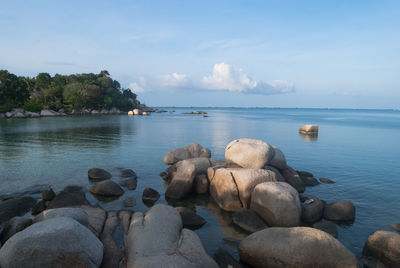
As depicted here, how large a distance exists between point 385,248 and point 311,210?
2.88 metres

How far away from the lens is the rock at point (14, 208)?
9855mm

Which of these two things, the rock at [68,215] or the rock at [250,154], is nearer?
the rock at [68,215]

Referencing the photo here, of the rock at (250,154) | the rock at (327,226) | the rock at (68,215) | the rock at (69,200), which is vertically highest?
the rock at (250,154)

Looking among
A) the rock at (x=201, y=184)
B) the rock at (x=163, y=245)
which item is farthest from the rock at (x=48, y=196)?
the rock at (x=201, y=184)

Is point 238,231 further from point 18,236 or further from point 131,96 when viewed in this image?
point 131,96

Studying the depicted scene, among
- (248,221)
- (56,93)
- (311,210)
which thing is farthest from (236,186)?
(56,93)

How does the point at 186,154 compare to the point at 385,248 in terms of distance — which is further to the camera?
the point at 186,154

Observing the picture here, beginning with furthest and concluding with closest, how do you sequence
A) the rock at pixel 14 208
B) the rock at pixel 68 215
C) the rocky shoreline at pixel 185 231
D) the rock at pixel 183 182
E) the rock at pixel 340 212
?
the rock at pixel 183 182 < the rock at pixel 340 212 < the rock at pixel 14 208 < the rock at pixel 68 215 < the rocky shoreline at pixel 185 231

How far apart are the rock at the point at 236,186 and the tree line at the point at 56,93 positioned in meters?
88.4

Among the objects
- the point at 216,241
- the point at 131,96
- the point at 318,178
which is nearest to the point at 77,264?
the point at 216,241

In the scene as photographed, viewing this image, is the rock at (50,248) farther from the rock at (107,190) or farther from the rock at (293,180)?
the rock at (293,180)

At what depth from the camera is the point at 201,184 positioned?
1321 cm

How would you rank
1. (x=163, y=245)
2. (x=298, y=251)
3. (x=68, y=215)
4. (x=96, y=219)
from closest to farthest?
1. (x=298, y=251)
2. (x=163, y=245)
3. (x=68, y=215)
4. (x=96, y=219)

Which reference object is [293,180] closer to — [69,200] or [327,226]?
[327,226]
